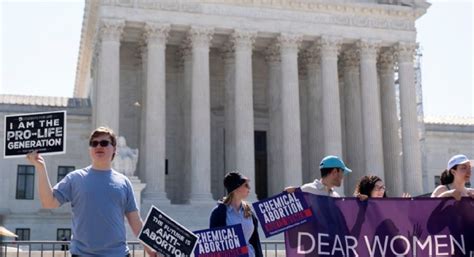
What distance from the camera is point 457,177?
10164 mm

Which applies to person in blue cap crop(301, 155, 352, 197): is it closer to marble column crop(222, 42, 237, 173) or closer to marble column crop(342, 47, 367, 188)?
marble column crop(222, 42, 237, 173)

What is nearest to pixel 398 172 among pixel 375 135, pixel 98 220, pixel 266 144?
pixel 375 135

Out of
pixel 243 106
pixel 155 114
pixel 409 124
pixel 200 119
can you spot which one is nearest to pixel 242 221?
pixel 155 114

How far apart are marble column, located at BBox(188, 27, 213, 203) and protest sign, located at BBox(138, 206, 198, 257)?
31.8 metres

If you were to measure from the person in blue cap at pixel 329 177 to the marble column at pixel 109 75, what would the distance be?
30301mm

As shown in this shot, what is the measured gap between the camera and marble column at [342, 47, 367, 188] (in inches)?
1828

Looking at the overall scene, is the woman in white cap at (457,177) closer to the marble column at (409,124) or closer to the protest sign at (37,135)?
the protest sign at (37,135)

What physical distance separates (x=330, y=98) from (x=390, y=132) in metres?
6.54

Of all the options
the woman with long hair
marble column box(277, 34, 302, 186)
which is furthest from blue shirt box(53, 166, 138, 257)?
marble column box(277, 34, 302, 186)

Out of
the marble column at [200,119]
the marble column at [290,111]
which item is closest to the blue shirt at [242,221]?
the marble column at [200,119]

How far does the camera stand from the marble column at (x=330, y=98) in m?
43.4

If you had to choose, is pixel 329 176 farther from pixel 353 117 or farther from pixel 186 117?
pixel 353 117

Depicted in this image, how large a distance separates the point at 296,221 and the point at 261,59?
4040 cm

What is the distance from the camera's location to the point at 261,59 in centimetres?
4997
